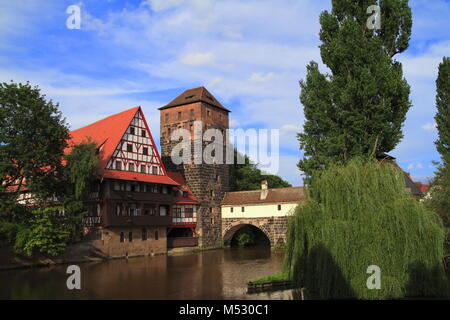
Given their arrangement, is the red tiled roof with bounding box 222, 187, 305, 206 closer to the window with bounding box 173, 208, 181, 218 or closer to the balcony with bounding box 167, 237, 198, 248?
the balcony with bounding box 167, 237, 198, 248

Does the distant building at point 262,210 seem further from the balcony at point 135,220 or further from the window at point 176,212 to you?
the balcony at point 135,220

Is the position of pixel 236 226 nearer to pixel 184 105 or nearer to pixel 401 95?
pixel 184 105

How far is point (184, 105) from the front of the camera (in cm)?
4750

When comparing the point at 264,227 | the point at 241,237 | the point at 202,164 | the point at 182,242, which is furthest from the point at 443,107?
the point at 182,242

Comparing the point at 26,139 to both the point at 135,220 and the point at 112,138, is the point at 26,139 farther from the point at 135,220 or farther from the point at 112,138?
the point at 135,220

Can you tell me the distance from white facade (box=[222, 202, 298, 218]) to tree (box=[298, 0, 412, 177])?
17910 millimetres

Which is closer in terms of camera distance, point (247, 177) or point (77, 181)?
point (77, 181)

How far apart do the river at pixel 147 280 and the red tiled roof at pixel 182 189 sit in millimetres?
9956

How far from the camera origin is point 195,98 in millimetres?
47031

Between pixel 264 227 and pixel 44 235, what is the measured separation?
2372 centimetres

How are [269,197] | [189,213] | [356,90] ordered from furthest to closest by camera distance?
[269,197] < [189,213] < [356,90]

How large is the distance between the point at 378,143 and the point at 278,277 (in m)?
10.6

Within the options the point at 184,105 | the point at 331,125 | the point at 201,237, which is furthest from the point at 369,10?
the point at 201,237

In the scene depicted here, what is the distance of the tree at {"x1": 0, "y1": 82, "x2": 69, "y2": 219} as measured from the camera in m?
29.0
